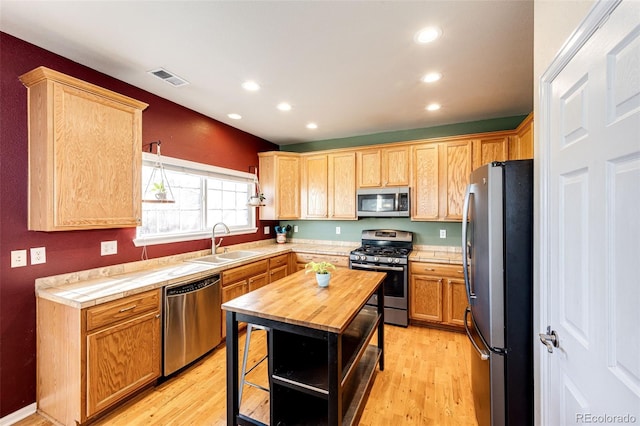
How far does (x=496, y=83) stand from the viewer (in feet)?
8.48

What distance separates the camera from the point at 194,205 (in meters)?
3.41

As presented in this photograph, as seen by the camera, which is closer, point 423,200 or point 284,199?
point 423,200

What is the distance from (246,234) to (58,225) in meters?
2.41

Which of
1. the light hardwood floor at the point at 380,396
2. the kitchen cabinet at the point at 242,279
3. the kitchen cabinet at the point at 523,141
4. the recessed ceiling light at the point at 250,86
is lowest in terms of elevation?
the light hardwood floor at the point at 380,396

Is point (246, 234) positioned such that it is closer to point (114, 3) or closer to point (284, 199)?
point (284, 199)

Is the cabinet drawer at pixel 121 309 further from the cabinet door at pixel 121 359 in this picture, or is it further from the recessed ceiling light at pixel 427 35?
the recessed ceiling light at pixel 427 35

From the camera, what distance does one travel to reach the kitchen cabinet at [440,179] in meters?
3.48

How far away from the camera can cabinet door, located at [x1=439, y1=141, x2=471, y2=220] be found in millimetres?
3463

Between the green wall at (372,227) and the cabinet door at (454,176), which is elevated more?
the cabinet door at (454,176)

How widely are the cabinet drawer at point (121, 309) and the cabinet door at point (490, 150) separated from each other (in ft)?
12.4

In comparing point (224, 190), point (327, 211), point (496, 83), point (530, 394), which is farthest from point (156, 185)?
point (496, 83)

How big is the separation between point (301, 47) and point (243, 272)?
2.39 m

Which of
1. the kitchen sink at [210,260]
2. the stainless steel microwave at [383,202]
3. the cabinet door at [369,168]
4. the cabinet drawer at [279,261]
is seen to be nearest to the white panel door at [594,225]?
the stainless steel microwave at [383,202]

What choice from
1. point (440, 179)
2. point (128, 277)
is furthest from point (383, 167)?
point (128, 277)
